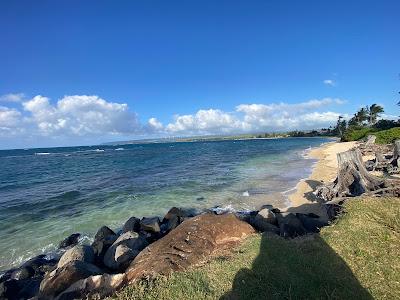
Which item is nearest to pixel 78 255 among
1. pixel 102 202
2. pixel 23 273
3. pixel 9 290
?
pixel 9 290

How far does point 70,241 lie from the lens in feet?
43.1

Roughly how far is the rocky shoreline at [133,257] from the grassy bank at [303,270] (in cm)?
73

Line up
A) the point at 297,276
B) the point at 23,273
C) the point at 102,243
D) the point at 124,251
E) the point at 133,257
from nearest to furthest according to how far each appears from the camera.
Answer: the point at 297,276
the point at 133,257
the point at 124,251
the point at 23,273
the point at 102,243

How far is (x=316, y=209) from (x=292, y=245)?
8.12 meters

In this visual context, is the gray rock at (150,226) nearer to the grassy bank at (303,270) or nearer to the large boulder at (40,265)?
the large boulder at (40,265)

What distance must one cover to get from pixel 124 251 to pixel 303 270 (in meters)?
5.55

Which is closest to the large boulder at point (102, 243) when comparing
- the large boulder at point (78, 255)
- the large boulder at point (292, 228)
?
the large boulder at point (78, 255)

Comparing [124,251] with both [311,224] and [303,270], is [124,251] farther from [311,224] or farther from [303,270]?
[311,224]

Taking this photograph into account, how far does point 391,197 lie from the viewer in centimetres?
991

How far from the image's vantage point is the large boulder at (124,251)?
9.09m

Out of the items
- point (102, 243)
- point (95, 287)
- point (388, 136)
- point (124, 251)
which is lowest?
point (102, 243)

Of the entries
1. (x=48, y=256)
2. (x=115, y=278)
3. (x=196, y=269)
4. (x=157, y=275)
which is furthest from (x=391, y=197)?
(x=48, y=256)

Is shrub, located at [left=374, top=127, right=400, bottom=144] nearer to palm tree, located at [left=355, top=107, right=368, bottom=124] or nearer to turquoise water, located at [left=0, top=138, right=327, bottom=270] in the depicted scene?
turquoise water, located at [left=0, top=138, right=327, bottom=270]

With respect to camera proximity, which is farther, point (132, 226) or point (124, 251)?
point (132, 226)
